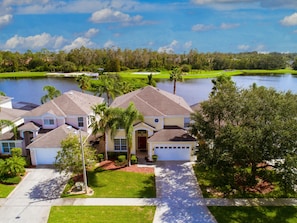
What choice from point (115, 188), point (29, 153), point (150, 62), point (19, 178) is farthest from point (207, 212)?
point (150, 62)

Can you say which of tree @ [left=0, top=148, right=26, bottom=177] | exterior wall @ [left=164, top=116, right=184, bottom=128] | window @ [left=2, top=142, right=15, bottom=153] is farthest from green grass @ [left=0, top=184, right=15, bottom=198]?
exterior wall @ [left=164, top=116, right=184, bottom=128]

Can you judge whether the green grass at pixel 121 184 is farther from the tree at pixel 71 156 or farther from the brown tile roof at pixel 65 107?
the brown tile roof at pixel 65 107

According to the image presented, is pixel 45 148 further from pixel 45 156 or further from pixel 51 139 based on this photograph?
pixel 51 139

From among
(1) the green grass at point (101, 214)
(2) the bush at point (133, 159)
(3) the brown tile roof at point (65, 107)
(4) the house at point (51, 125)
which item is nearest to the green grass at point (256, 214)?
(1) the green grass at point (101, 214)

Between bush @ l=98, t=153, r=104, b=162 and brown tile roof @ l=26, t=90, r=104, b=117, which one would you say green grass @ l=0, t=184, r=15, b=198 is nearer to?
bush @ l=98, t=153, r=104, b=162

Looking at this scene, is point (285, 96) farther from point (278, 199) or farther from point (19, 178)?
point (19, 178)

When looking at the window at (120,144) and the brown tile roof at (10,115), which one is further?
the brown tile roof at (10,115)
